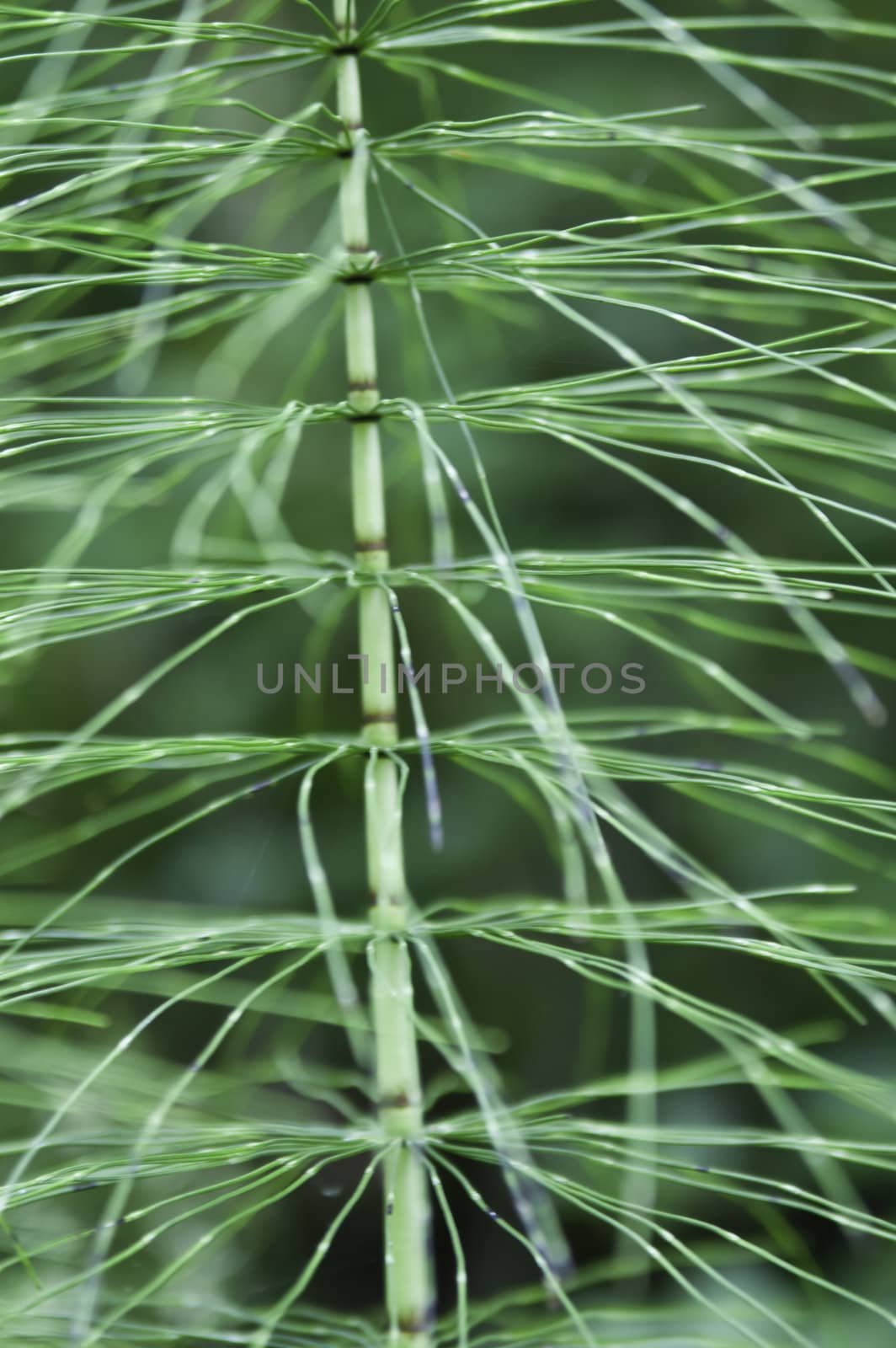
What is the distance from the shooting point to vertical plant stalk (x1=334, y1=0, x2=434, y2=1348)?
0.53 metres

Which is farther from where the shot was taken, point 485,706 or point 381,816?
point 485,706

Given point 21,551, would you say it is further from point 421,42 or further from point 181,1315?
point 421,42

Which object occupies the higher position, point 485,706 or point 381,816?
point 485,706

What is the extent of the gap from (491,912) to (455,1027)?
4.1 inches

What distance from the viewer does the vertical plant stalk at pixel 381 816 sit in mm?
527

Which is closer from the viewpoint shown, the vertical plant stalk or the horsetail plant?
the vertical plant stalk

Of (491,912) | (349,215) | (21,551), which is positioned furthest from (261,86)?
(491,912)

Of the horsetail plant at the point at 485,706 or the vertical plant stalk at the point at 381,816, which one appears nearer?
the vertical plant stalk at the point at 381,816

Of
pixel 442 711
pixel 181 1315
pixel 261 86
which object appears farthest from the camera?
pixel 442 711

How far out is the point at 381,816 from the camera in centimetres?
54

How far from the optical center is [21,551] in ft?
5.23

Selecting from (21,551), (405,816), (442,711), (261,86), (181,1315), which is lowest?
(181,1315)

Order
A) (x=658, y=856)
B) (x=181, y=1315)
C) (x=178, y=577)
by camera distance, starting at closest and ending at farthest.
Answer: (x=658, y=856), (x=178, y=577), (x=181, y=1315)

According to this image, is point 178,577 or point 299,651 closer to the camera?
point 178,577
